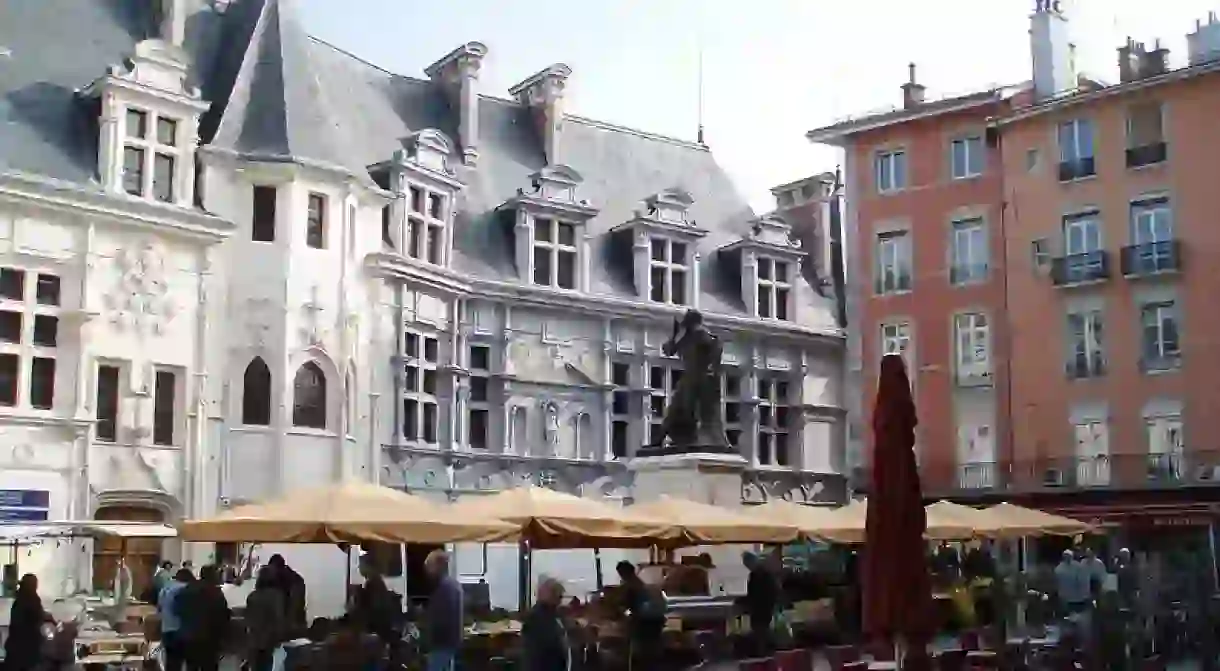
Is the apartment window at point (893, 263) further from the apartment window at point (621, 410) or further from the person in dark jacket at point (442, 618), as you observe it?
the person in dark jacket at point (442, 618)

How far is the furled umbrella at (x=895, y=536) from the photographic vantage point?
431 inches

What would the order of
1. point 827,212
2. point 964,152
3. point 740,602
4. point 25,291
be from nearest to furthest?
point 740,602, point 25,291, point 964,152, point 827,212

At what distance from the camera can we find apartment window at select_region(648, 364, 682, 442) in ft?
114

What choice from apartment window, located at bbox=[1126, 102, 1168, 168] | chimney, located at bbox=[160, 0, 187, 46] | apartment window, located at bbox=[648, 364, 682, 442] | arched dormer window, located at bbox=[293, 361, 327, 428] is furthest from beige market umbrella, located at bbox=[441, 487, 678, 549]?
apartment window, located at bbox=[1126, 102, 1168, 168]

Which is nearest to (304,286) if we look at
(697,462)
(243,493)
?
(243,493)

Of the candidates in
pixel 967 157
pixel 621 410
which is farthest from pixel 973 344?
pixel 621 410

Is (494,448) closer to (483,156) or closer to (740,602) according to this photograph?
(483,156)

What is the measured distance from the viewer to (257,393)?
27.2 meters

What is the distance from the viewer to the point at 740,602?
17.0 metres

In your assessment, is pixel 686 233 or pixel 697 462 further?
pixel 686 233

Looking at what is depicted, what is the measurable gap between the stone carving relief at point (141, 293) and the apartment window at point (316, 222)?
2901mm

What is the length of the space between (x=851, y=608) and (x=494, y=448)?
14.0m

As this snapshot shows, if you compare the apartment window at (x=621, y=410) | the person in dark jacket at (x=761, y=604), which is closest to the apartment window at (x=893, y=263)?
the apartment window at (x=621, y=410)

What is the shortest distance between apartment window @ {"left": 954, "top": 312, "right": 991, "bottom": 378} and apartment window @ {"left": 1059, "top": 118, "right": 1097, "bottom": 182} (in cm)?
349
